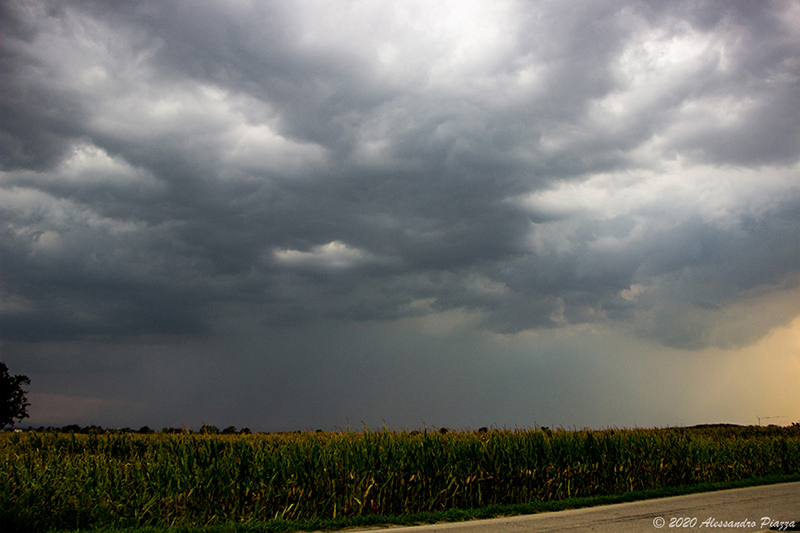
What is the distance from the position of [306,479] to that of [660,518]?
30.6 feet

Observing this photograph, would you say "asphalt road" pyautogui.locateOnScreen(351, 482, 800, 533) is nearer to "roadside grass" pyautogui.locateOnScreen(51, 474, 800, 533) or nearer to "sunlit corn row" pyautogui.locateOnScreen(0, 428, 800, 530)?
"roadside grass" pyautogui.locateOnScreen(51, 474, 800, 533)

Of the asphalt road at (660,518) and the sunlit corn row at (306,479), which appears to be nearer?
the asphalt road at (660,518)

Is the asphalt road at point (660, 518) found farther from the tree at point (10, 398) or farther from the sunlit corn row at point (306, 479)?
the tree at point (10, 398)

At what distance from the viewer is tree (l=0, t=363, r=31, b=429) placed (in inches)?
2275

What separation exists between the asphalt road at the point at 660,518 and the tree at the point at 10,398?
66291mm

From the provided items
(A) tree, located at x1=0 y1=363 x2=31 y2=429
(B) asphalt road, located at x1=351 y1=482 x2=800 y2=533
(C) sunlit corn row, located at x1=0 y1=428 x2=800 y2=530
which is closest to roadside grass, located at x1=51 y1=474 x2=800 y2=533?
(B) asphalt road, located at x1=351 y1=482 x2=800 y2=533

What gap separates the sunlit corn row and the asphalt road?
3.01 meters

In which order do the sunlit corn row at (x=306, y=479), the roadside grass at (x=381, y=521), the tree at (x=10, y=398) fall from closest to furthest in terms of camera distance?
the roadside grass at (x=381, y=521), the sunlit corn row at (x=306, y=479), the tree at (x=10, y=398)

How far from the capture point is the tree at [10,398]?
57.8m

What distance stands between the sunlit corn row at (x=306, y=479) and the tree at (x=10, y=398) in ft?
165

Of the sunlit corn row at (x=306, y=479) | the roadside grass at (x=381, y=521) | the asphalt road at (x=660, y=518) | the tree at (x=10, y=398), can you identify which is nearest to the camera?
the asphalt road at (x=660, y=518)

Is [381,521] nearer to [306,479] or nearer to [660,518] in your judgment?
[306,479]

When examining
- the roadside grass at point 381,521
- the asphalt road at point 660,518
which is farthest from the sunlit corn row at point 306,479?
the asphalt road at point 660,518

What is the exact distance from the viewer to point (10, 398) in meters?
58.6
